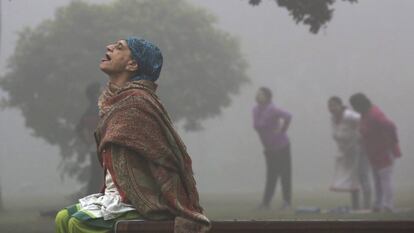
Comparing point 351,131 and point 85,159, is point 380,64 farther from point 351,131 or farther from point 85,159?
point 85,159

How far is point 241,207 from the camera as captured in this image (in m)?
11.4

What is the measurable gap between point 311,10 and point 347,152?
226 centimetres

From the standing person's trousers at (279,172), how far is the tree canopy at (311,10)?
1849 mm

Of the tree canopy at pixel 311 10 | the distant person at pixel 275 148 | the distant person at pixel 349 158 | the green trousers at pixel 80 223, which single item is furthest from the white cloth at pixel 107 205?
the distant person at pixel 275 148

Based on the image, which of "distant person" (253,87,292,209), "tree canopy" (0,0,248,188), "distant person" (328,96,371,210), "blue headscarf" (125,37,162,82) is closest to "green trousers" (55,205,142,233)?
"blue headscarf" (125,37,162,82)

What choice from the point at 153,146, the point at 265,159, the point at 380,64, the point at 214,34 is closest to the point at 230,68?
the point at 214,34

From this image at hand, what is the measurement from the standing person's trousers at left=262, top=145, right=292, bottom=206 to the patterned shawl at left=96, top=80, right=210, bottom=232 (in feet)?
30.1

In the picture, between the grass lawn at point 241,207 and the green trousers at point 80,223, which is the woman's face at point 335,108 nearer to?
the grass lawn at point 241,207

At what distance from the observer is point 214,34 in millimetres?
12727

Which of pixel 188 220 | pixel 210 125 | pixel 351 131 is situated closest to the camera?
pixel 188 220

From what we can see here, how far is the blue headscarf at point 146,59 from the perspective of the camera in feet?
8.55

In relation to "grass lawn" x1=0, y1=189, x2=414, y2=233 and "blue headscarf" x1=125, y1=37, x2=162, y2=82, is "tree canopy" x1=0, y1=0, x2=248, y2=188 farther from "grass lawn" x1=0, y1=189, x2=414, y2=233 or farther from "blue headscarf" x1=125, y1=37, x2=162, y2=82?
"blue headscarf" x1=125, y1=37, x2=162, y2=82

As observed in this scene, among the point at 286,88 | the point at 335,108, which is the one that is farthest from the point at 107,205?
the point at 286,88

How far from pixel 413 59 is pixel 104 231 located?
438 inches
